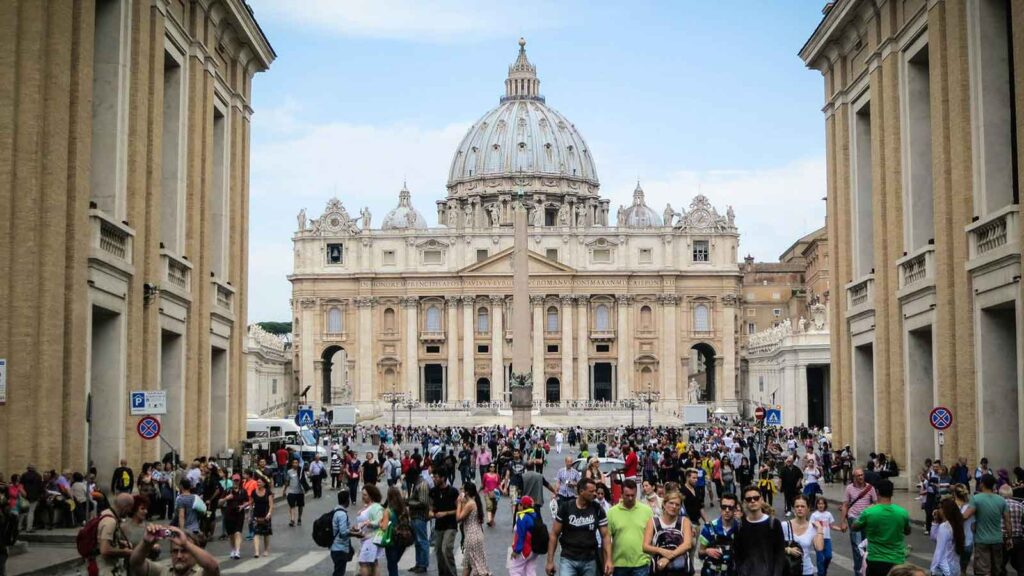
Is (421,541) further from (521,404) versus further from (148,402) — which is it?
(521,404)

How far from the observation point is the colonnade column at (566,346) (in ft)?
404

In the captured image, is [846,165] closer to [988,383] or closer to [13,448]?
[988,383]

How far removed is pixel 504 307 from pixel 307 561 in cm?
10209

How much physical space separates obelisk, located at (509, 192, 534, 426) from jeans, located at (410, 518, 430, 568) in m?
54.3

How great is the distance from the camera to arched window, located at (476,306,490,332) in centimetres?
12556

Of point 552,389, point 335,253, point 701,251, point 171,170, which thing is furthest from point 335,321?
point 171,170

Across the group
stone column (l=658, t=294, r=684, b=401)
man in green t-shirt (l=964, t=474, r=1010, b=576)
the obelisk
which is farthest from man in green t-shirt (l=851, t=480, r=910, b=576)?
stone column (l=658, t=294, r=684, b=401)

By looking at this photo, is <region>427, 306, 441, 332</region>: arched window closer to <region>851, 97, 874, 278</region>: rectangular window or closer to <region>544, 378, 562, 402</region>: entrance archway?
<region>544, 378, 562, 402</region>: entrance archway

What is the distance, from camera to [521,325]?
7725cm

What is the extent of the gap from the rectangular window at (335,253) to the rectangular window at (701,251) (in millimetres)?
30705

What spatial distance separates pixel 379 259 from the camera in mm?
126188

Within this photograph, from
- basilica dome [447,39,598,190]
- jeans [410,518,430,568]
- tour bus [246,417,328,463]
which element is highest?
basilica dome [447,39,598,190]

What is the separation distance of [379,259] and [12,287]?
102585 millimetres

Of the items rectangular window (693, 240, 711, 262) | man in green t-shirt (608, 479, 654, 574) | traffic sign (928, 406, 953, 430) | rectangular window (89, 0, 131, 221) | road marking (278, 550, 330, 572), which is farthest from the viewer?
rectangular window (693, 240, 711, 262)
